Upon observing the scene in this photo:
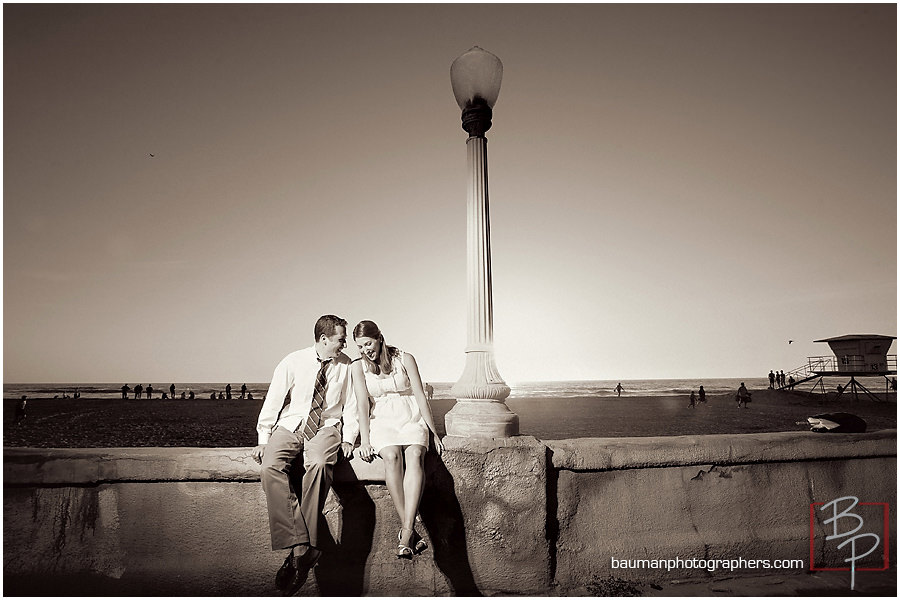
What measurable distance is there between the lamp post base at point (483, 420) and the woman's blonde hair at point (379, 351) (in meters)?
0.56

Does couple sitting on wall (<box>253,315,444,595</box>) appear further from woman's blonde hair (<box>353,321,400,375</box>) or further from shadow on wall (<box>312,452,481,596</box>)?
shadow on wall (<box>312,452,481,596</box>)

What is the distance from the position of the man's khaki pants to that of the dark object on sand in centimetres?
304

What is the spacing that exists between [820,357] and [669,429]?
59.1 ft

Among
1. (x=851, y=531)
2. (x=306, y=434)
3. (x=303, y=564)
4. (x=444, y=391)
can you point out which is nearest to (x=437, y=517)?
(x=303, y=564)

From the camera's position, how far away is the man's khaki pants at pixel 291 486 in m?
2.88

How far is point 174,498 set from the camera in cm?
314

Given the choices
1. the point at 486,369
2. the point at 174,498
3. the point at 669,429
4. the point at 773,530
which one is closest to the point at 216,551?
the point at 174,498

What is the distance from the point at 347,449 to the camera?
10.3 ft

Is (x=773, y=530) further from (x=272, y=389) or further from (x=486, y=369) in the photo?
(x=272, y=389)

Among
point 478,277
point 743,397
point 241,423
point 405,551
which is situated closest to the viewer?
point 405,551

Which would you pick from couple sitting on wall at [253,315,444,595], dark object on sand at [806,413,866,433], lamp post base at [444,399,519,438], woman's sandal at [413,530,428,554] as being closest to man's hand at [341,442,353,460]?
couple sitting on wall at [253,315,444,595]

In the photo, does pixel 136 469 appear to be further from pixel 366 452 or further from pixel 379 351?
pixel 379 351

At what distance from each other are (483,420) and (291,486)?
1.17 m

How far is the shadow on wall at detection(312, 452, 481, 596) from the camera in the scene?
3.14 metres
